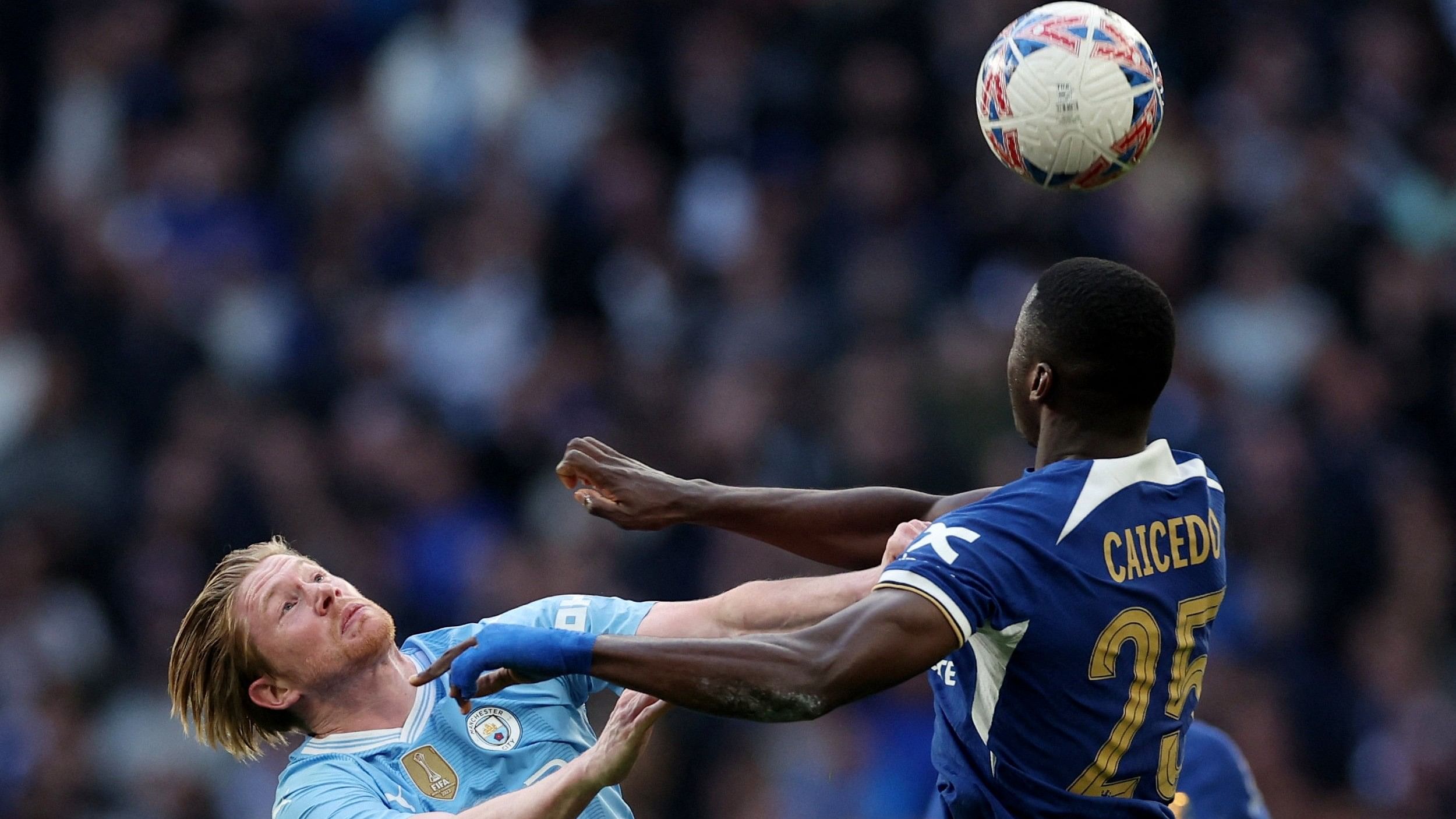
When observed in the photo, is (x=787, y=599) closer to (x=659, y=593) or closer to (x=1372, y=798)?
(x=659, y=593)

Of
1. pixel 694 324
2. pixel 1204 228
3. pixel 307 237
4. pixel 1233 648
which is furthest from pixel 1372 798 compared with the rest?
pixel 307 237

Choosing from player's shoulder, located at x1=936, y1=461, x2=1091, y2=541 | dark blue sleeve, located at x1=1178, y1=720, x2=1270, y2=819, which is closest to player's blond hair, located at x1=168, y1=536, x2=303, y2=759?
player's shoulder, located at x1=936, y1=461, x2=1091, y2=541

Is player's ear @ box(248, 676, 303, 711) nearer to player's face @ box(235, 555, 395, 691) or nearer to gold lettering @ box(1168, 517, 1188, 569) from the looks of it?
player's face @ box(235, 555, 395, 691)

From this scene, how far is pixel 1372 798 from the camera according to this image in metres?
9.20

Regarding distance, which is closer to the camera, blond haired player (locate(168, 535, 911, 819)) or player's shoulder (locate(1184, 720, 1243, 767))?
blond haired player (locate(168, 535, 911, 819))

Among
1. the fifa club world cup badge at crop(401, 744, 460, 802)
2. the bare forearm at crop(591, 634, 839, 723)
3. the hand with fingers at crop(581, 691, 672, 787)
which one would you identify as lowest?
the fifa club world cup badge at crop(401, 744, 460, 802)

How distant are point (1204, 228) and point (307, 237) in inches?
220

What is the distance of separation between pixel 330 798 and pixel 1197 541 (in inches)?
89.9

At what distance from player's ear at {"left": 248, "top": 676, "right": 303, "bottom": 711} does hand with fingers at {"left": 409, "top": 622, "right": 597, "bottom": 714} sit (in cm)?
131

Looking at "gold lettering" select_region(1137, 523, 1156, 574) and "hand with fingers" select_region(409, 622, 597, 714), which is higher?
"gold lettering" select_region(1137, 523, 1156, 574)

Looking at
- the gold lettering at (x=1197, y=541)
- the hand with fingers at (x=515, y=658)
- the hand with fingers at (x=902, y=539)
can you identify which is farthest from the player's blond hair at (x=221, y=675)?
the gold lettering at (x=1197, y=541)

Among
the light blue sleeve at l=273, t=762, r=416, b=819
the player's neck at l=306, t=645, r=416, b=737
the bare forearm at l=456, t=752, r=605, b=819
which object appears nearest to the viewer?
the bare forearm at l=456, t=752, r=605, b=819

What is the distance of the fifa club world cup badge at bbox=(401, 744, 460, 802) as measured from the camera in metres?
4.88

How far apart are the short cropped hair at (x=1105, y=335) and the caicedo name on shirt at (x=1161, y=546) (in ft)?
0.95
